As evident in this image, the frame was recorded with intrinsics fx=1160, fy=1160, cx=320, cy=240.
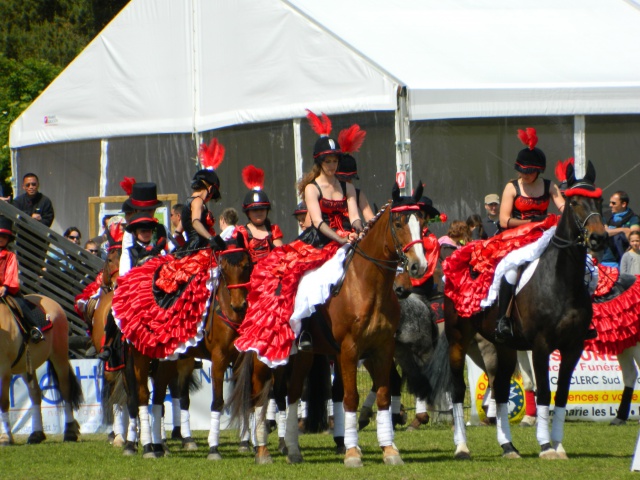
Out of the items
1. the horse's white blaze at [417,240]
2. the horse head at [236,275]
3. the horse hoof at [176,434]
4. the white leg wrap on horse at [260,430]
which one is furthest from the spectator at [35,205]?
the horse's white blaze at [417,240]

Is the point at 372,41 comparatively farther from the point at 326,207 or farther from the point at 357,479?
the point at 357,479

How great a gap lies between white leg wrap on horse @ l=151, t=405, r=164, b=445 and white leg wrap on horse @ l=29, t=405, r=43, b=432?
2732mm

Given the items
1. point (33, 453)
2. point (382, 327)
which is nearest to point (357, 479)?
point (382, 327)

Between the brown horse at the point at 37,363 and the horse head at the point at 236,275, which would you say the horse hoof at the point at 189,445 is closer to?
the brown horse at the point at 37,363

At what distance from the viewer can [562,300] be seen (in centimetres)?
1067

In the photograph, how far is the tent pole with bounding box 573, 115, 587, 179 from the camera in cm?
2016

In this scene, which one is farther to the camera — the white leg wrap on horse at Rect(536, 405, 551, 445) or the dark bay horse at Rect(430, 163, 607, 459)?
the white leg wrap on horse at Rect(536, 405, 551, 445)

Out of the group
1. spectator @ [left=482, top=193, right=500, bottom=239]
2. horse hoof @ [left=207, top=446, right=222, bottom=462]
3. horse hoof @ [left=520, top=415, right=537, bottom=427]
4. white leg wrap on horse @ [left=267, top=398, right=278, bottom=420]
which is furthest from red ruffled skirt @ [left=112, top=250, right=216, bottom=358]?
spectator @ [left=482, top=193, right=500, bottom=239]

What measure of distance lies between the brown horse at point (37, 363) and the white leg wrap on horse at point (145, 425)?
2.70 meters

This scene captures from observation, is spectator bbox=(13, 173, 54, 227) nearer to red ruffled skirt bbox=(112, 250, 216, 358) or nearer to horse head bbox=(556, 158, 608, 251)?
red ruffled skirt bbox=(112, 250, 216, 358)

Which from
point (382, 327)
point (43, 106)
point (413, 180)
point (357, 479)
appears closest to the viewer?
point (357, 479)

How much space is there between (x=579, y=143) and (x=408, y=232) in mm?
10986

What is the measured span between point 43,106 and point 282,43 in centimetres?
671

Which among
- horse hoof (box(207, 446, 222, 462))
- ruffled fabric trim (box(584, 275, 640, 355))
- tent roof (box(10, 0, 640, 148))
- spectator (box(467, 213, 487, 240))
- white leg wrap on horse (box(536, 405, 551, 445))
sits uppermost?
tent roof (box(10, 0, 640, 148))
